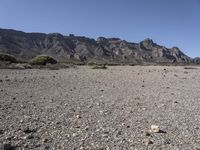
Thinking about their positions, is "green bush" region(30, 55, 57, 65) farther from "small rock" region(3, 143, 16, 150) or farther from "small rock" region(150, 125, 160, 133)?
"small rock" region(3, 143, 16, 150)

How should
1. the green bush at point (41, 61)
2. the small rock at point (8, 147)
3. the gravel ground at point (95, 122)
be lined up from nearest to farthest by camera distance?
the small rock at point (8, 147)
the gravel ground at point (95, 122)
the green bush at point (41, 61)

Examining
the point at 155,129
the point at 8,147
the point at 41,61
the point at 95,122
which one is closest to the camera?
the point at 8,147

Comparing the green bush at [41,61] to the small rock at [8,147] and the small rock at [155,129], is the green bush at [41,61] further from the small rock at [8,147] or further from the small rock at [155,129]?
the small rock at [8,147]

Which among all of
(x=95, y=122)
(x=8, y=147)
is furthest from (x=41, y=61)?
(x=8, y=147)

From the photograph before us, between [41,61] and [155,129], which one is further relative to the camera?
[41,61]

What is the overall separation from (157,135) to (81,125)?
1872mm

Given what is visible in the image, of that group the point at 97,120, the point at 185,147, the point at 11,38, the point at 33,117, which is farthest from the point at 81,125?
the point at 11,38

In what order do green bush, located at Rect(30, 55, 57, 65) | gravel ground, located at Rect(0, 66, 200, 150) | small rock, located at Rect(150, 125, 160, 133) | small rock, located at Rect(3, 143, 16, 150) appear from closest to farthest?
small rock, located at Rect(3, 143, 16, 150)
gravel ground, located at Rect(0, 66, 200, 150)
small rock, located at Rect(150, 125, 160, 133)
green bush, located at Rect(30, 55, 57, 65)

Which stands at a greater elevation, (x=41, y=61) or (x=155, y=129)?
(x=41, y=61)

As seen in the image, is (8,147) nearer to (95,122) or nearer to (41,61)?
(95,122)

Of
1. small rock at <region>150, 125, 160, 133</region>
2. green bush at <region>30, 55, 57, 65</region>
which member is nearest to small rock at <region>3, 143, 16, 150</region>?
small rock at <region>150, 125, 160, 133</region>

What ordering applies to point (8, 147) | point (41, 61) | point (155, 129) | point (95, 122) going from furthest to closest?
point (41, 61), point (95, 122), point (155, 129), point (8, 147)

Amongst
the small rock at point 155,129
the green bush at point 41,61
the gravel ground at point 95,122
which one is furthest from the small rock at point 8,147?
the green bush at point 41,61

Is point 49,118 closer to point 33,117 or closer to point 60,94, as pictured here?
point 33,117
